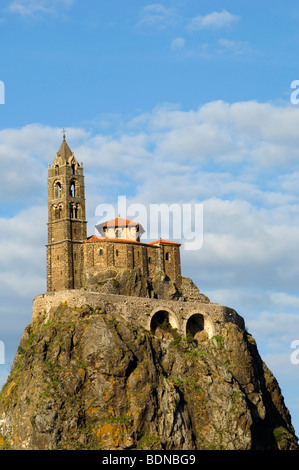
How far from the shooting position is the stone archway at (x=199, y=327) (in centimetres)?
13512

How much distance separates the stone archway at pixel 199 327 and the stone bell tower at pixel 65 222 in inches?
576

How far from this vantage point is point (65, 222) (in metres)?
137

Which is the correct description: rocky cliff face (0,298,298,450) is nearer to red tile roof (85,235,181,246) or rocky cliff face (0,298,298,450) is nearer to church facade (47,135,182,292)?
church facade (47,135,182,292)

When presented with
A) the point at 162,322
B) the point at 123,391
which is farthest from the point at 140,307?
the point at 123,391

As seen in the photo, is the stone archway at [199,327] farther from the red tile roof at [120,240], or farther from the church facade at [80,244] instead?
the red tile roof at [120,240]

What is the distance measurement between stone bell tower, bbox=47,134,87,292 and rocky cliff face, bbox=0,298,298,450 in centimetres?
801

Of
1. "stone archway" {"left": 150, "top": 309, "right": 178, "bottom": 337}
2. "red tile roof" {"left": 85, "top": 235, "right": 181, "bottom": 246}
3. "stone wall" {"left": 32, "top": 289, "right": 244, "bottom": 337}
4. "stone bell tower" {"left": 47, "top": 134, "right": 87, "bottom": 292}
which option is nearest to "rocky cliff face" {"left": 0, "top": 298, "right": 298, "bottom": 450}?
"stone archway" {"left": 150, "top": 309, "right": 178, "bottom": 337}

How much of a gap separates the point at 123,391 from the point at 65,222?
25851 millimetres

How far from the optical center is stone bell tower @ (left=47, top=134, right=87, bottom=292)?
13538 centimetres

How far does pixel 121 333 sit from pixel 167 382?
7648 mm

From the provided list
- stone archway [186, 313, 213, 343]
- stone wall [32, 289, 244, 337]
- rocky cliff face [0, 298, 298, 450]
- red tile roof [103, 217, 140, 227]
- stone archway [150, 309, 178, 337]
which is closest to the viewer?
rocky cliff face [0, 298, 298, 450]

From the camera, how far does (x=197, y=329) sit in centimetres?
13638
